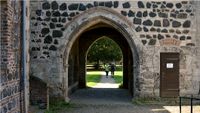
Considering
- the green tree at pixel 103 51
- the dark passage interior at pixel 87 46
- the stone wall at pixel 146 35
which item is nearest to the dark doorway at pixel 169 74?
the stone wall at pixel 146 35

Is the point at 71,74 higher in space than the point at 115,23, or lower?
lower

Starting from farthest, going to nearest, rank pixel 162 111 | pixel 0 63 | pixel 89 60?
pixel 89 60
pixel 162 111
pixel 0 63

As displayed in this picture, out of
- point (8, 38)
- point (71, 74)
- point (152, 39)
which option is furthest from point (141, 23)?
point (8, 38)

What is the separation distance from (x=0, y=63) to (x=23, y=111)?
96.6 inches

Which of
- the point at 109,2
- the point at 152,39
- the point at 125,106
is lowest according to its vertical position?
the point at 125,106

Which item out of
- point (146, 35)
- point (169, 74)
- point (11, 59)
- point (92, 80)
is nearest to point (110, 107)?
point (169, 74)

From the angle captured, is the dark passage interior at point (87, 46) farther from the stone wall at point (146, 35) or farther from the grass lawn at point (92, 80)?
the stone wall at point (146, 35)

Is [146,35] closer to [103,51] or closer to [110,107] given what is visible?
[110,107]

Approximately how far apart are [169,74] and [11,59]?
29.5ft

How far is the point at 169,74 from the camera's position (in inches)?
704

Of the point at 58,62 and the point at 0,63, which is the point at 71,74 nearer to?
the point at 58,62

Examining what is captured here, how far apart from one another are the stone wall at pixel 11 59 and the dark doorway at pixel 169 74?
776 centimetres

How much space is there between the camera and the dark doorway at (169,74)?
17.9 metres

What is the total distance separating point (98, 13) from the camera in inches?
700
